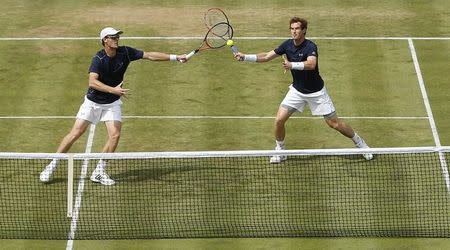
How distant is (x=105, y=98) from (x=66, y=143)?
101cm

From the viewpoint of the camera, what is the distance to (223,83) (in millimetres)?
25594

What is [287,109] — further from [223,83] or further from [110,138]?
[223,83]

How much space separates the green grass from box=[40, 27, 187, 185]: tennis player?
370mm

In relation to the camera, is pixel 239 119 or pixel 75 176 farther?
pixel 239 119

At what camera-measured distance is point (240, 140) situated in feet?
76.2

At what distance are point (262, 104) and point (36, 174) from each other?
5.11 meters

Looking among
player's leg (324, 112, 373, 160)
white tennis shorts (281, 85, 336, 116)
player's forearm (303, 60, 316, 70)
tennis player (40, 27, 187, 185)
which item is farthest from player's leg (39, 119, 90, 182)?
player's leg (324, 112, 373, 160)

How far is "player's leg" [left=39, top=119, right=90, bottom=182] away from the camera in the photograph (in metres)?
21.3

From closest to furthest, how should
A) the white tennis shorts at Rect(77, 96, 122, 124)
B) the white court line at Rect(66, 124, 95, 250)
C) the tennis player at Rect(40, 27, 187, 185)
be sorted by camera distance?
the white court line at Rect(66, 124, 95, 250)
the tennis player at Rect(40, 27, 187, 185)
the white tennis shorts at Rect(77, 96, 122, 124)

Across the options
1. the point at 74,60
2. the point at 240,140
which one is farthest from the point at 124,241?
the point at 74,60

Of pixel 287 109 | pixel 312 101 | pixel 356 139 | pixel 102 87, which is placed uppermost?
pixel 102 87

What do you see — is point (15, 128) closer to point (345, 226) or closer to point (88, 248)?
point (88, 248)

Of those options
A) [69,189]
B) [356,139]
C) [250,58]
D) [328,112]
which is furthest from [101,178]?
[356,139]

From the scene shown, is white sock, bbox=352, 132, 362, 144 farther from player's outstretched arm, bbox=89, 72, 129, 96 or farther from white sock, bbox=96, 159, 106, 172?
white sock, bbox=96, 159, 106, 172
